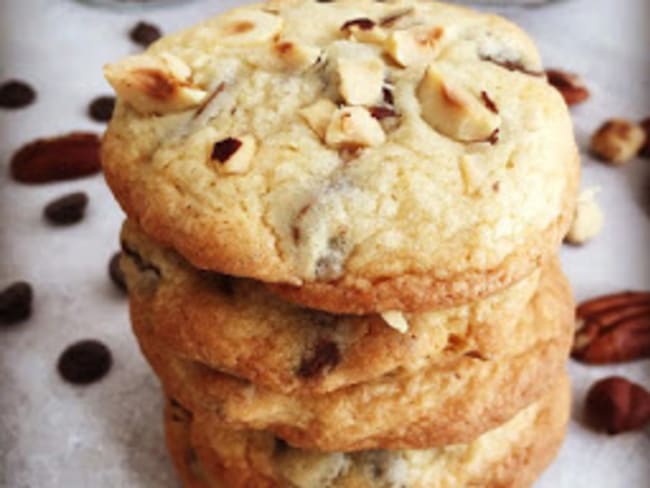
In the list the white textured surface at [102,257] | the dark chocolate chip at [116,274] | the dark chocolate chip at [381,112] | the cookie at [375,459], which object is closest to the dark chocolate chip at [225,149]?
the dark chocolate chip at [381,112]

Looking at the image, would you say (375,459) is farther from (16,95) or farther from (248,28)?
(16,95)

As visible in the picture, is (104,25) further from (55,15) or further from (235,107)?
(235,107)

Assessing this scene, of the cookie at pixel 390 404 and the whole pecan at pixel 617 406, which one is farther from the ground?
the cookie at pixel 390 404

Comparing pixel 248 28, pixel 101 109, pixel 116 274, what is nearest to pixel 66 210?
pixel 116 274

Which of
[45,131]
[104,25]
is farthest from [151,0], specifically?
[45,131]

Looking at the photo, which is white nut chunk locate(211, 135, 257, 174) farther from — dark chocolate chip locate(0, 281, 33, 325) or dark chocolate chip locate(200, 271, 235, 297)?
dark chocolate chip locate(0, 281, 33, 325)

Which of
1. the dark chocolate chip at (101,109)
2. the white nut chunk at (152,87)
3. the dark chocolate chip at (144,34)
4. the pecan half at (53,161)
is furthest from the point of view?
the dark chocolate chip at (144,34)

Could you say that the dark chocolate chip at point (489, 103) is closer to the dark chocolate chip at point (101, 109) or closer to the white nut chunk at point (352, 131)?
the white nut chunk at point (352, 131)
